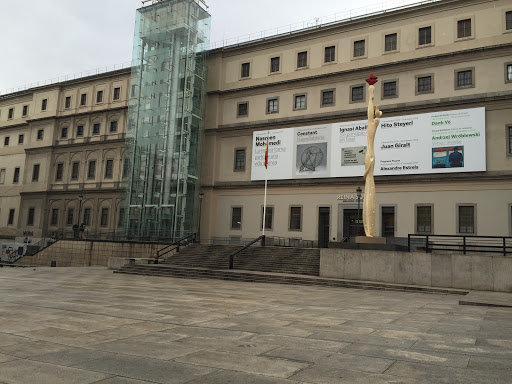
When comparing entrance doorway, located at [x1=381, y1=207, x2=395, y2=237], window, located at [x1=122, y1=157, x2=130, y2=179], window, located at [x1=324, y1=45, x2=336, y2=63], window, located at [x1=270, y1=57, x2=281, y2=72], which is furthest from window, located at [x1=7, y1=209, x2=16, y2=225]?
entrance doorway, located at [x1=381, y1=207, x2=395, y2=237]

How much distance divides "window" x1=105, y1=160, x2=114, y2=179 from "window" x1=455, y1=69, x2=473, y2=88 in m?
32.3

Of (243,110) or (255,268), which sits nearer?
(255,268)

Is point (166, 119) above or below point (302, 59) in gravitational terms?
below

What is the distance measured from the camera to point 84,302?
11.8 m

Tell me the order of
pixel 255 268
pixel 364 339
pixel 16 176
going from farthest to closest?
pixel 16 176 < pixel 255 268 < pixel 364 339

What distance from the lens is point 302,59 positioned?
122 feet

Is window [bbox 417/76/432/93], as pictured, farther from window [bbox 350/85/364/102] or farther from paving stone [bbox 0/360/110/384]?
paving stone [bbox 0/360/110/384]

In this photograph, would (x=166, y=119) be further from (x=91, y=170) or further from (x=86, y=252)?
(x=91, y=170)

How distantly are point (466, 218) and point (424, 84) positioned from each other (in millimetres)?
9893

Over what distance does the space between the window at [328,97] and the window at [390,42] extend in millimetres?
5059

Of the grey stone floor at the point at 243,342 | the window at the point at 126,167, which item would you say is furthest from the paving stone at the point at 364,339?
the window at the point at 126,167

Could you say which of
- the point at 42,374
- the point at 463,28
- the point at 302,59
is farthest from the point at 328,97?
the point at 42,374

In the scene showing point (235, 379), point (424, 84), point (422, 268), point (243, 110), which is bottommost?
point (235, 379)

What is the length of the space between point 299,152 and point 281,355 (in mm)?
29723
